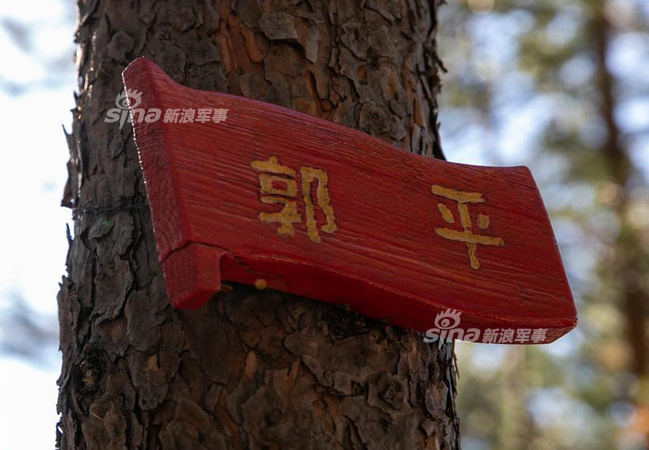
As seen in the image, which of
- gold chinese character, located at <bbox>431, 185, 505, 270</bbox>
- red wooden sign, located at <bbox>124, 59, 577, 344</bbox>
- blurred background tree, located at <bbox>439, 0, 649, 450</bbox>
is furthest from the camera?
blurred background tree, located at <bbox>439, 0, 649, 450</bbox>

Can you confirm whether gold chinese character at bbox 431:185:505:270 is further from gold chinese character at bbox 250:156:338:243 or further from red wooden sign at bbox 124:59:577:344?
gold chinese character at bbox 250:156:338:243

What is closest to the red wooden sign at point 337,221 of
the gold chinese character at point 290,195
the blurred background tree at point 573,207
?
the gold chinese character at point 290,195

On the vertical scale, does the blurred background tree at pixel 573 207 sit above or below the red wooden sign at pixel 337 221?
above

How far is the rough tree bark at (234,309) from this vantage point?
36.4 inches

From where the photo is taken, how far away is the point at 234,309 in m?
0.96

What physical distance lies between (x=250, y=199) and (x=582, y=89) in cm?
Answer: 504

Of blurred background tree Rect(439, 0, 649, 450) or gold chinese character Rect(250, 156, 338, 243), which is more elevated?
blurred background tree Rect(439, 0, 649, 450)

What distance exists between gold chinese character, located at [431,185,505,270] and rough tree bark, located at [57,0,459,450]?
133 millimetres

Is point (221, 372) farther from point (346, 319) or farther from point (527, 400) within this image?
point (527, 400)

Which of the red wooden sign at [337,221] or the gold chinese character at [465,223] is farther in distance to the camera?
the gold chinese character at [465,223]

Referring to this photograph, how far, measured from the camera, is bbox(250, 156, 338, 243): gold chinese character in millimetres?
900

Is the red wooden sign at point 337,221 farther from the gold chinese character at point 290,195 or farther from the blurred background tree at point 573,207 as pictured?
the blurred background tree at point 573,207

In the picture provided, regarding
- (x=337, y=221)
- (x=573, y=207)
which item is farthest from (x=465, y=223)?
(x=573, y=207)

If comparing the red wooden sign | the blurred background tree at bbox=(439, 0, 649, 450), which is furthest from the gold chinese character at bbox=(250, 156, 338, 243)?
the blurred background tree at bbox=(439, 0, 649, 450)
